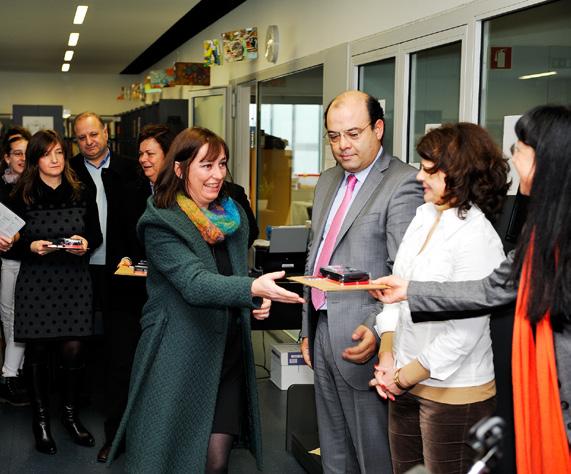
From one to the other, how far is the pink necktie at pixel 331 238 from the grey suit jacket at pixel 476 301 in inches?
29.0

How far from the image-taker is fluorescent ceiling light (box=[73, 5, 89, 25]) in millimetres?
8483

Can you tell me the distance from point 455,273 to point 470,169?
282mm

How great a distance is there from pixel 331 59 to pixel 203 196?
3.25 m

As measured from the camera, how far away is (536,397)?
1804 mm

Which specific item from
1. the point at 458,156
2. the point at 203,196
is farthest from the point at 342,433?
the point at 458,156

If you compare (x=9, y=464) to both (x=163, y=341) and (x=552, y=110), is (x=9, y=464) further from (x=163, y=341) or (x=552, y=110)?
(x=552, y=110)

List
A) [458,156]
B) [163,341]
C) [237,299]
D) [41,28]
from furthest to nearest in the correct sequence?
[41,28]
[163,341]
[237,299]
[458,156]

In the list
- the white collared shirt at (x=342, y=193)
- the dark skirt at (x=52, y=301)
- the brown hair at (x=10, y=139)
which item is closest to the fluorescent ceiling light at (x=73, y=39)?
the brown hair at (x=10, y=139)

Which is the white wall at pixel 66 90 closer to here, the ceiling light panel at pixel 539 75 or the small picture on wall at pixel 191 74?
the small picture on wall at pixel 191 74

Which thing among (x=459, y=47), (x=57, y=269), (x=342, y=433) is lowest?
(x=342, y=433)

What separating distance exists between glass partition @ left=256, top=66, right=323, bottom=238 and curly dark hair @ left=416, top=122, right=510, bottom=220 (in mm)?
4271

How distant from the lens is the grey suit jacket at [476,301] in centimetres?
Result: 176

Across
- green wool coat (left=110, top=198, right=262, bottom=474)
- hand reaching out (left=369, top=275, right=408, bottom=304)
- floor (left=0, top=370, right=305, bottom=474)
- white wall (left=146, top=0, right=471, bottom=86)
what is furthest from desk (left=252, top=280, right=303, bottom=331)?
hand reaching out (left=369, top=275, right=408, bottom=304)

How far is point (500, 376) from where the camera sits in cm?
220
